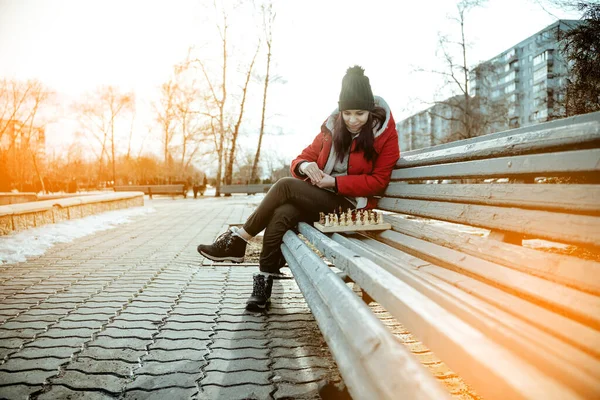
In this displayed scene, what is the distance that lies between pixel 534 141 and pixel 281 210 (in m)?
1.88

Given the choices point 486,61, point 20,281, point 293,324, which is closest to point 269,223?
point 293,324

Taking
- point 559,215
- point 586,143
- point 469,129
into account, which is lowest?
point 559,215

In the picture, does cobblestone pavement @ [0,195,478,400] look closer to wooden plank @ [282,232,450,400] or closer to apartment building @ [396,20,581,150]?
wooden plank @ [282,232,450,400]

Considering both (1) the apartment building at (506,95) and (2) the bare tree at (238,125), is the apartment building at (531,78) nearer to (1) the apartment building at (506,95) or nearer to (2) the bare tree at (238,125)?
(1) the apartment building at (506,95)

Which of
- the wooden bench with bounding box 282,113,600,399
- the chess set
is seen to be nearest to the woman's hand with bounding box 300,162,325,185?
the chess set

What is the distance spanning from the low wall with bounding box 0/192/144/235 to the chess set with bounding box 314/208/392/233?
5516 millimetres

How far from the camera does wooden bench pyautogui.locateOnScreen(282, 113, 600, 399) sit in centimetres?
80

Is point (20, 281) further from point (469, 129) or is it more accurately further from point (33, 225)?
point (469, 129)

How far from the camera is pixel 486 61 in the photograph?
59.4ft

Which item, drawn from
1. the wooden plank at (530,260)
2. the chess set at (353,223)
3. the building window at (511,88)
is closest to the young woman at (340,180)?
the chess set at (353,223)

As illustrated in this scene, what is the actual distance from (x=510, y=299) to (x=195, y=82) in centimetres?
2710

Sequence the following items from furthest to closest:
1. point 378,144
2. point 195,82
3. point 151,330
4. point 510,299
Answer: point 195,82, point 378,144, point 151,330, point 510,299

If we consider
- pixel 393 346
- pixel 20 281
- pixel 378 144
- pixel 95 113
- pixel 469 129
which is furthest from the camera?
pixel 95 113

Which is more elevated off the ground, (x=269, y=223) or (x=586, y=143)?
(x=586, y=143)
